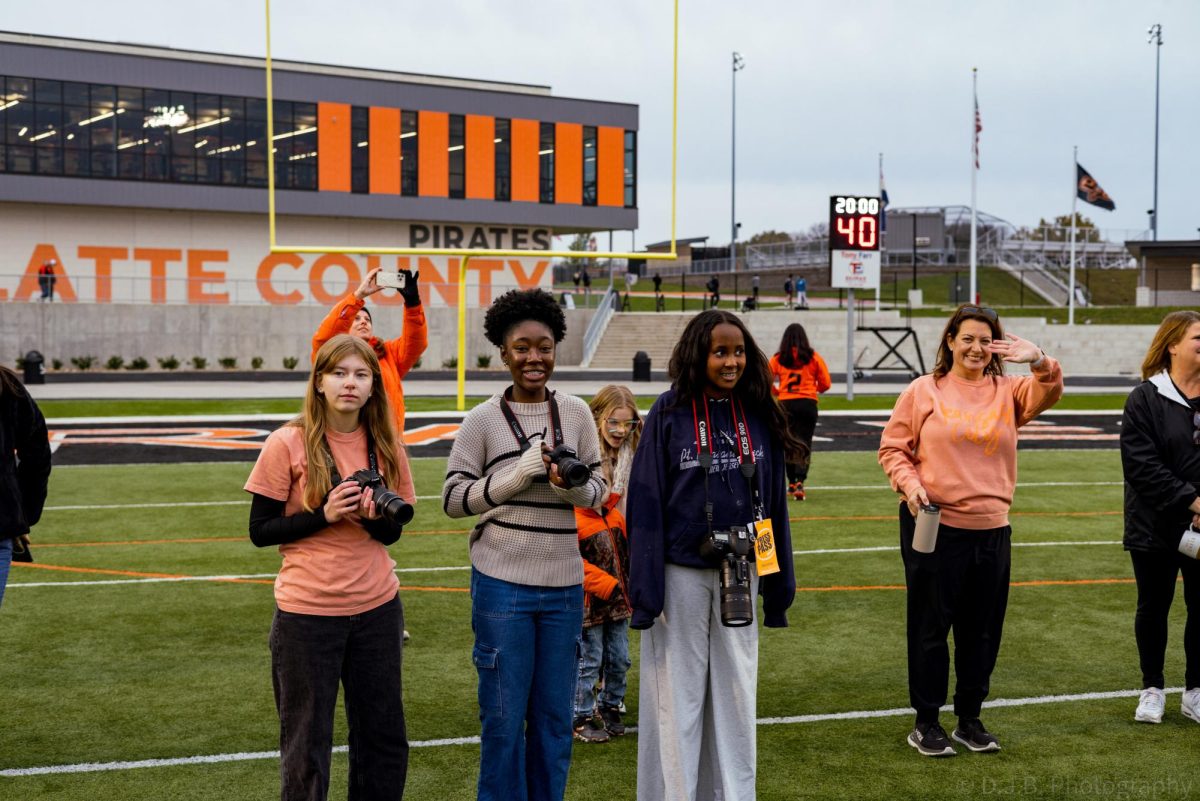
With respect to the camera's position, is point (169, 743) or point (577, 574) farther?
point (169, 743)

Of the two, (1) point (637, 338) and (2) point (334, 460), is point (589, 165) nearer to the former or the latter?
(1) point (637, 338)

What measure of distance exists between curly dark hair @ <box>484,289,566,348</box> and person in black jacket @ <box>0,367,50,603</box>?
6.70 feet

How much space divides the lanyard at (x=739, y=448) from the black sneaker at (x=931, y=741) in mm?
1844

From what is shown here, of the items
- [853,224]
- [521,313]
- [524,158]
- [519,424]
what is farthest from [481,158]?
[519,424]

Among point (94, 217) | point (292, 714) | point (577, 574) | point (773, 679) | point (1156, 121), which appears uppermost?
point (1156, 121)

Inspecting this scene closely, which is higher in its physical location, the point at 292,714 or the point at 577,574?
the point at 577,574

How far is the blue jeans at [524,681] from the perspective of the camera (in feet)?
13.9

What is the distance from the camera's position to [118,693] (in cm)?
641

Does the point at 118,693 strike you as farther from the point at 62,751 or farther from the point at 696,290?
the point at 696,290

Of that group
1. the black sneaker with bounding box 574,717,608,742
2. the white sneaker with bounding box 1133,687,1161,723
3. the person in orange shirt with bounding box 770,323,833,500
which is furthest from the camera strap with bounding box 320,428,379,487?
the person in orange shirt with bounding box 770,323,833,500

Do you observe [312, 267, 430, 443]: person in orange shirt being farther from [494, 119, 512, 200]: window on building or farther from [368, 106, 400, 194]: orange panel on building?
[494, 119, 512, 200]: window on building

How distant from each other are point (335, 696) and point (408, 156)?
149 ft

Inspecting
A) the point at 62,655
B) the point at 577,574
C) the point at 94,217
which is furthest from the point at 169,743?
the point at 94,217

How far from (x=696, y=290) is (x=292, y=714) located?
65.7 metres
